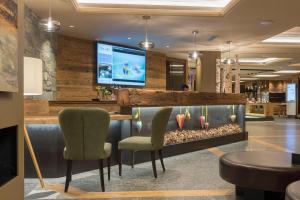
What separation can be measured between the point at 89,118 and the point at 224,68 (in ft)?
27.9

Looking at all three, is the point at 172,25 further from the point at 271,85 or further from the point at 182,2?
the point at 271,85

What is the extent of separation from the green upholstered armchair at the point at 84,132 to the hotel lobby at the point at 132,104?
0.01 meters

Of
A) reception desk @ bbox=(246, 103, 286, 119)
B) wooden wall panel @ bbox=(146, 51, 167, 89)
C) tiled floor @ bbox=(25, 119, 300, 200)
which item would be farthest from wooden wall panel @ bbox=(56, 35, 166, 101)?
reception desk @ bbox=(246, 103, 286, 119)

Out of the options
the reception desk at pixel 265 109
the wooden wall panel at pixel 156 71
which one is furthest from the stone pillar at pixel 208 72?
the reception desk at pixel 265 109

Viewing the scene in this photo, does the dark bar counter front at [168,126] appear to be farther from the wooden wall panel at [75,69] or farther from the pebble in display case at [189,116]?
the wooden wall panel at [75,69]

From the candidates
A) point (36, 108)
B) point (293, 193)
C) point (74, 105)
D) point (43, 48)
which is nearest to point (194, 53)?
point (74, 105)

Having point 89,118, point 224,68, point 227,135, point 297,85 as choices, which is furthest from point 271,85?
point 89,118

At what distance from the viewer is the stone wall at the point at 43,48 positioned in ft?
18.1

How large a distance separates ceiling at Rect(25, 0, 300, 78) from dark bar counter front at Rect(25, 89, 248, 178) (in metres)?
1.55

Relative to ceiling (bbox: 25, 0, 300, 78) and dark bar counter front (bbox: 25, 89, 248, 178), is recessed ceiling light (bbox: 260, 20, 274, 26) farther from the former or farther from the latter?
dark bar counter front (bbox: 25, 89, 248, 178)

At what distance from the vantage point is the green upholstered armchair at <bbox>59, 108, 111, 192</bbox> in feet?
11.6

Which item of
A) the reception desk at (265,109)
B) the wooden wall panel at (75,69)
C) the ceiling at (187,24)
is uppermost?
the ceiling at (187,24)

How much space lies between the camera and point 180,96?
591 cm

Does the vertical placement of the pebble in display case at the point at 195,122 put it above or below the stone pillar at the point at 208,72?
below
